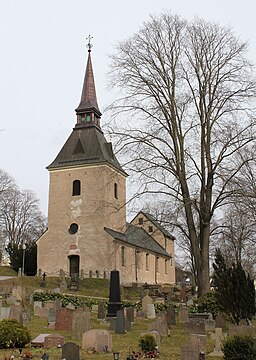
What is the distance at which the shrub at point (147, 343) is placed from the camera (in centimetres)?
997

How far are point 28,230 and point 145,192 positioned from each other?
36271 mm

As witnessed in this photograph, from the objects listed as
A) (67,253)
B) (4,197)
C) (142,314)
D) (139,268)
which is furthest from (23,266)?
A: (142,314)

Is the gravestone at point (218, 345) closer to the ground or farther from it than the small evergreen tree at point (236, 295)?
closer to the ground

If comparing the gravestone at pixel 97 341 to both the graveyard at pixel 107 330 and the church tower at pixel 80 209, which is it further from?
the church tower at pixel 80 209

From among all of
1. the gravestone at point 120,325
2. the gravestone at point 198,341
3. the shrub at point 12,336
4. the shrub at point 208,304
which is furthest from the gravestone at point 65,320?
the shrub at point 208,304

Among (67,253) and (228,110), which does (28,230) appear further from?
(228,110)

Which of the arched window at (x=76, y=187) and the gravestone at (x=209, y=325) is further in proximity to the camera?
the arched window at (x=76, y=187)

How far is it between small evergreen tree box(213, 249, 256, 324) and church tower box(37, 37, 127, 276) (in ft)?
60.1

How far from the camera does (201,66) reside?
745 inches

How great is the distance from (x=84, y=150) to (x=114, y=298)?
20658 millimetres

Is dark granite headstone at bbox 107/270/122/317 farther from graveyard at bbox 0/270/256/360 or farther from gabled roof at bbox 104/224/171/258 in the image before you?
gabled roof at bbox 104/224/171/258

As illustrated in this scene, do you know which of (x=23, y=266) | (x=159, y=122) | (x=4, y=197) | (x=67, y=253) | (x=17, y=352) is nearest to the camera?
(x=17, y=352)

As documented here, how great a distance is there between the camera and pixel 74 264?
34.2 meters

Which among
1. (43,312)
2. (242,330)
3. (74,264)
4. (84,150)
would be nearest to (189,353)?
(242,330)
